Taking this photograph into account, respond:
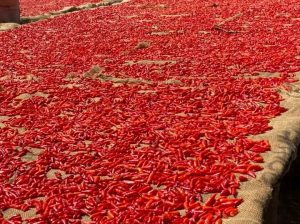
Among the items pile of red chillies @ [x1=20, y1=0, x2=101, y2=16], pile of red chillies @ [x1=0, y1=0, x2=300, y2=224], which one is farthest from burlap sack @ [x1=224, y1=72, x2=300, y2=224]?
pile of red chillies @ [x1=20, y1=0, x2=101, y2=16]

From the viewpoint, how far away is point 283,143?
6.17 meters

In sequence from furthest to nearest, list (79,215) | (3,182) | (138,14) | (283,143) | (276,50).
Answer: (138,14) < (276,50) < (283,143) < (3,182) < (79,215)

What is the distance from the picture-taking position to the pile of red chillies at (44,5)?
24544 mm

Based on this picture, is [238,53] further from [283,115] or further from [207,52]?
[283,115]

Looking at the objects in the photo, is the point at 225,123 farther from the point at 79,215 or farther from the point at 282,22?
the point at 282,22

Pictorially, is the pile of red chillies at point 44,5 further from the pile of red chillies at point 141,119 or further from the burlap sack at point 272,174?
the burlap sack at point 272,174

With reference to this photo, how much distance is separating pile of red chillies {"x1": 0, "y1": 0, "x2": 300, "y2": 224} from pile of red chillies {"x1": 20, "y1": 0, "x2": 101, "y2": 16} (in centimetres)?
1019

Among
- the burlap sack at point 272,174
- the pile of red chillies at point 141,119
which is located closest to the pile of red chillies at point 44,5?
the pile of red chillies at point 141,119

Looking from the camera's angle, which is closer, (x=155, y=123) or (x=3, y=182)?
(x=3, y=182)

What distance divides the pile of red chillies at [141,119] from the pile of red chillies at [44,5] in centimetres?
1019

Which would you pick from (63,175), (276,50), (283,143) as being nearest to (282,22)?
(276,50)

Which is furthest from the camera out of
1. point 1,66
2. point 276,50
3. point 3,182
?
point 1,66

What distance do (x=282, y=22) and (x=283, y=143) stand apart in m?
9.27

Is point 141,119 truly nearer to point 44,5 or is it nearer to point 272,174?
point 272,174
